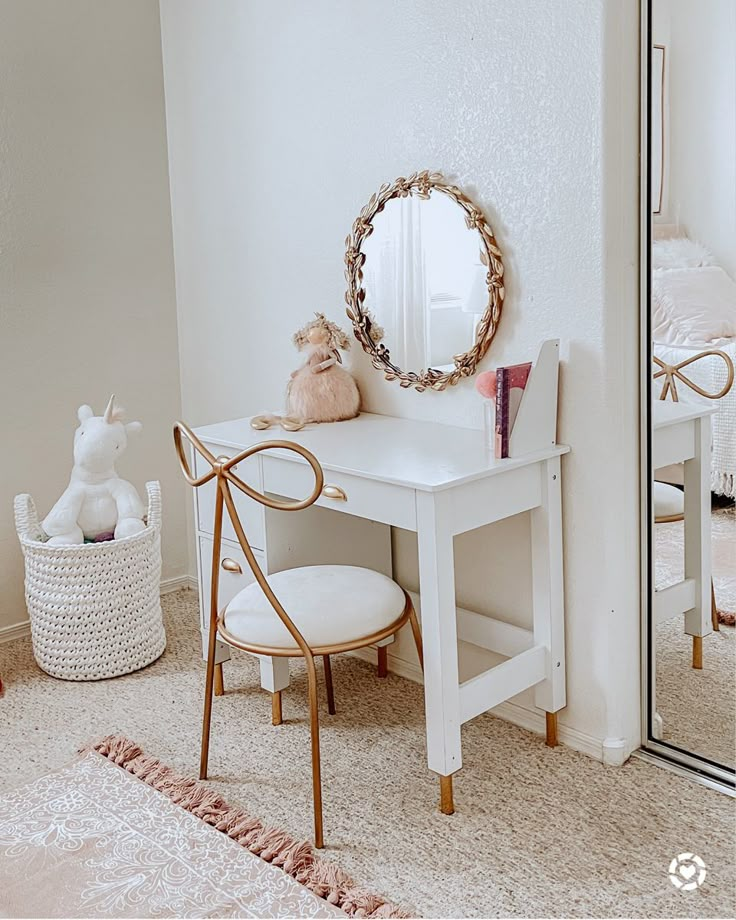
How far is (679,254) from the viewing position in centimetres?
201

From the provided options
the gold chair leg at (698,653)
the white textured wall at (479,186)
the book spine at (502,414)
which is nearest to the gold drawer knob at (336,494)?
the book spine at (502,414)

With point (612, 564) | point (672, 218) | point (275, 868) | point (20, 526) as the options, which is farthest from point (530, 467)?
point (20, 526)

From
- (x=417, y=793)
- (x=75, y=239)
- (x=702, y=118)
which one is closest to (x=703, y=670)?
(x=417, y=793)

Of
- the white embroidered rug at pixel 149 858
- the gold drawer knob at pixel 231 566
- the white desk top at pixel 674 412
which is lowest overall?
the white embroidered rug at pixel 149 858

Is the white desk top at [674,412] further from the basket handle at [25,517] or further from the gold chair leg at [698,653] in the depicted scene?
the basket handle at [25,517]

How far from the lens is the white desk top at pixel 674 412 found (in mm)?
2043

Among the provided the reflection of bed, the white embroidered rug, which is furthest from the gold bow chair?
the reflection of bed

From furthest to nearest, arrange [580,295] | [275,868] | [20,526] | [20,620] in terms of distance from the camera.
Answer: [20,620] < [20,526] < [580,295] < [275,868]

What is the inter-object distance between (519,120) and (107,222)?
152 centimetres

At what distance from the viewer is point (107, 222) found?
3.16 m

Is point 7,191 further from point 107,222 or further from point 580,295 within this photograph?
point 580,295

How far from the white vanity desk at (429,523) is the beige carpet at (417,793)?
13cm

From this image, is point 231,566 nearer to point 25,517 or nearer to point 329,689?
point 329,689

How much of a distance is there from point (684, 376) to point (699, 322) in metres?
0.12
